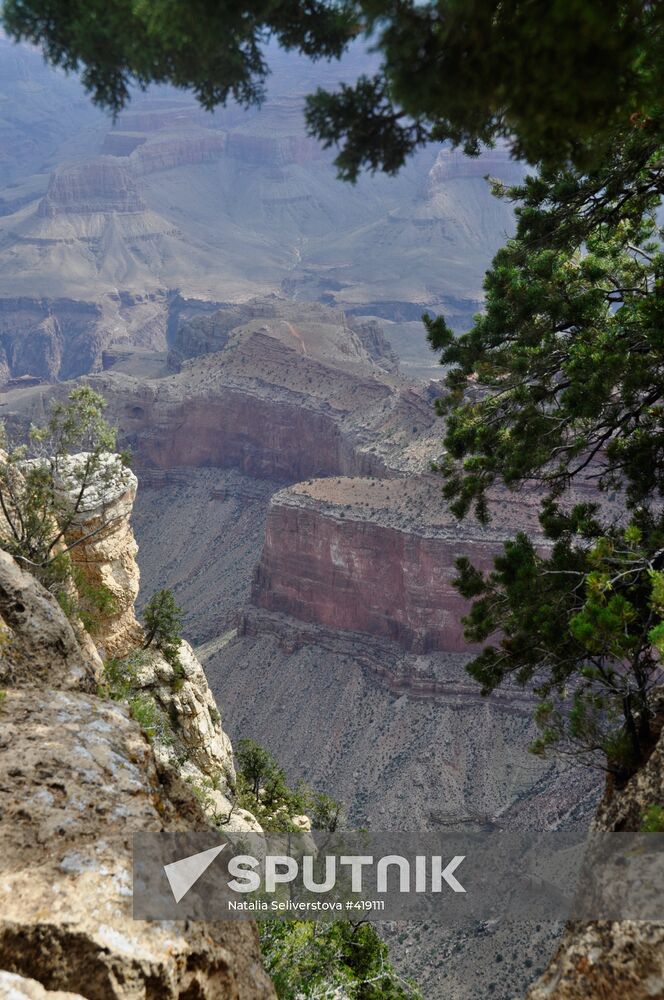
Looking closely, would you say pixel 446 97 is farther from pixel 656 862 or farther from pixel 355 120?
pixel 656 862

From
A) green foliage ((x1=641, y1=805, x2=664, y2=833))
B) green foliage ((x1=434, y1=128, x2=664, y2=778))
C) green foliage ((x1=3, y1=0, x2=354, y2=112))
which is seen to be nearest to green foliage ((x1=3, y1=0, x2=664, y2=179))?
green foliage ((x1=3, y1=0, x2=354, y2=112))

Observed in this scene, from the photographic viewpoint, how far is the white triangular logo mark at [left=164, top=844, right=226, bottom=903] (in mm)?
7471

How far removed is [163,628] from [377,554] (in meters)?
29.8

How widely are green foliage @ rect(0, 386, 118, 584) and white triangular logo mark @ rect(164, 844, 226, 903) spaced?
1030cm

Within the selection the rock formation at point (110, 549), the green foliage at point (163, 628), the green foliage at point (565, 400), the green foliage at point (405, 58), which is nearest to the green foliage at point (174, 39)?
the green foliage at point (405, 58)

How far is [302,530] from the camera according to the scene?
56.0m

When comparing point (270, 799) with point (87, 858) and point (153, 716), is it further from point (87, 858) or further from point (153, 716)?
point (87, 858)

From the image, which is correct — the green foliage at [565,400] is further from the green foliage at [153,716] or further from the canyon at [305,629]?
the green foliage at [153,716]

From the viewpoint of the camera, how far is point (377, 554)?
53.3 metres

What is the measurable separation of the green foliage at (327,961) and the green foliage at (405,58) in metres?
11.4

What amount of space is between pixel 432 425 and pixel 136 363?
74664mm

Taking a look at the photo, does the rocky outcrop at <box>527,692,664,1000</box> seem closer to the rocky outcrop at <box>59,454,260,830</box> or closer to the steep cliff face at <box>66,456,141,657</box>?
the rocky outcrop at <box>59,454,260,830</box>

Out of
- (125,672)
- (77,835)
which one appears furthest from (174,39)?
(125,672)

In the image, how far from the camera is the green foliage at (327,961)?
1186 centimetres
